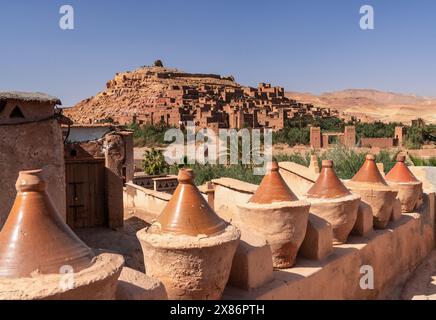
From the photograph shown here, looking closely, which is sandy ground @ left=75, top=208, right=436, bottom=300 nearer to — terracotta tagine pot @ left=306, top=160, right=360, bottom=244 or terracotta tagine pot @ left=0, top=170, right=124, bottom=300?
terracotta tagine pot @ left=0, top=170, right=124, bottom=300

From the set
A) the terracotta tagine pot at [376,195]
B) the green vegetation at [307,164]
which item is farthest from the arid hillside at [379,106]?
the terracotta tagine pot at [376,195]

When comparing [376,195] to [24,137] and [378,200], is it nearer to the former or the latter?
[378,200]

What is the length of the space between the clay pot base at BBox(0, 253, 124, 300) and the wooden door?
301 inches

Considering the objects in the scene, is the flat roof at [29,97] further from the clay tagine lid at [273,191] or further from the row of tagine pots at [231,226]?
the clay tagine lid at [273,191]

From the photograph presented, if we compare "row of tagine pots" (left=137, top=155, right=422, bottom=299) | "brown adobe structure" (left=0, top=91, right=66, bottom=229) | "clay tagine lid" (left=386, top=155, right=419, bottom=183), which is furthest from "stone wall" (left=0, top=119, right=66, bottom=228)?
"clay tagine lid" (left=386, top=155, right=419, bottom=183)

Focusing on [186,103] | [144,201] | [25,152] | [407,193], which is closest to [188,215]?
[25,152]

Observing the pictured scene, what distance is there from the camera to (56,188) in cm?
689

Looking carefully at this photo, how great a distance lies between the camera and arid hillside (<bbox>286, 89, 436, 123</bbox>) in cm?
7057

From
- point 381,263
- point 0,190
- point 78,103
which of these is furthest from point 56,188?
point 78,103

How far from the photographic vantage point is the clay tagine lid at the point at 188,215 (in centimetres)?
290

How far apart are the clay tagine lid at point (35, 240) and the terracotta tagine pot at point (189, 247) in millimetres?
656
